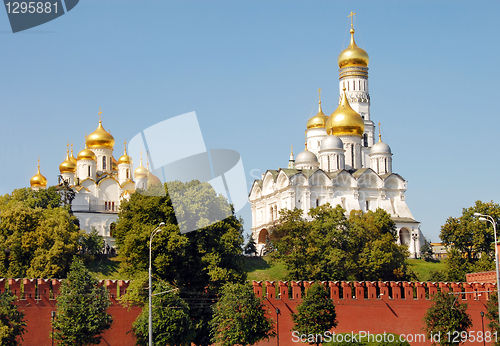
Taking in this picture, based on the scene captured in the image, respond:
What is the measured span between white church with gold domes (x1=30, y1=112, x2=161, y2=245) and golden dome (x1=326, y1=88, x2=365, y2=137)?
16272 mm

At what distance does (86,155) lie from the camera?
62281 millimetres

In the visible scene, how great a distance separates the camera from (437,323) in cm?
2864

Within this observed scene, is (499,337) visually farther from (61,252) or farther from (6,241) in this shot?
(6,241)

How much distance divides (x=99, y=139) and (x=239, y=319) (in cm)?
3955

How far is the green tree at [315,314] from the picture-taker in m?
29.0

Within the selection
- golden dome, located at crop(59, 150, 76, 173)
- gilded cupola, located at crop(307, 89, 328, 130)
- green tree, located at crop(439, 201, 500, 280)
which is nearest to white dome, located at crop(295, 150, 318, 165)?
gilded cupola, located at crop(307, 89, 328, 130)

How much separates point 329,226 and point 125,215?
1230cm

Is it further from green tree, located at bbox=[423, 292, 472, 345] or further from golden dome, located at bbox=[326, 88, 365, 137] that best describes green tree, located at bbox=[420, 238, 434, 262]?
green tree, located at bbox=[423, 292, 472, 345]

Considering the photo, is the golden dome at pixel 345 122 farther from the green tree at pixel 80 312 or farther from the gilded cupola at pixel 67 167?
the green tree at pixel 80 312

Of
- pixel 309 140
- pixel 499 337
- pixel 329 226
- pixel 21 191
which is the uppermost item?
pixel 309 140

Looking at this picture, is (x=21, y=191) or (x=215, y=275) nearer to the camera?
(x=215, y=275)

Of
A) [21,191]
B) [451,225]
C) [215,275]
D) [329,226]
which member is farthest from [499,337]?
[21,191]
